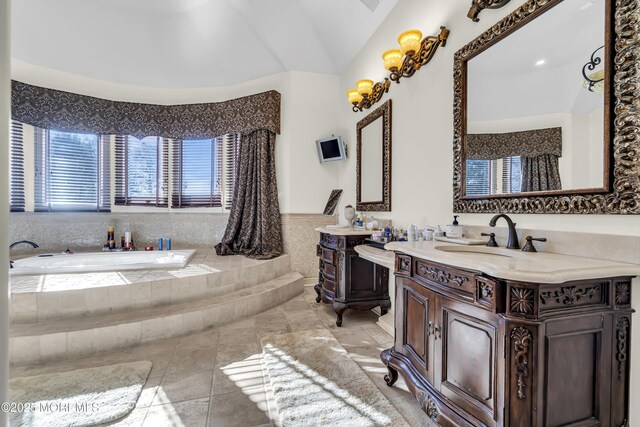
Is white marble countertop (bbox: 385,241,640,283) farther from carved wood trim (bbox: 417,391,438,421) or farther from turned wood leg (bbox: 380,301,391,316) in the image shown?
turned wood leg (bbox: 380,301,391,316)

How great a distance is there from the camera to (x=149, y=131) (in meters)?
4.16

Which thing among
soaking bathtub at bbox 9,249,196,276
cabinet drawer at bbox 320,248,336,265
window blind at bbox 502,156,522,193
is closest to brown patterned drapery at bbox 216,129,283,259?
soaking bathtub at bbox 9,249,196,276

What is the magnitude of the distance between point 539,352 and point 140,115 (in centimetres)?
502

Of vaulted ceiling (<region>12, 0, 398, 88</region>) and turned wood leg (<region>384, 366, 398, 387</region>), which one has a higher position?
vaulted ceiling (<region>12, 0, 398, 88</region>)

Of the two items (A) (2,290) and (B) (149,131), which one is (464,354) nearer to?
(A) (2,290)

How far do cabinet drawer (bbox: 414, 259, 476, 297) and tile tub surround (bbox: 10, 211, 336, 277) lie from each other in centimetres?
257

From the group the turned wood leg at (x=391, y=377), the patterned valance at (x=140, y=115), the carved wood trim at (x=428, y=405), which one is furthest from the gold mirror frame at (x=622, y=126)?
the patterned valance at (x=140, y=115)

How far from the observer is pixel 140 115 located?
4.12 metres

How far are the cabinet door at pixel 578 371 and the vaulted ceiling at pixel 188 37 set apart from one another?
315cm

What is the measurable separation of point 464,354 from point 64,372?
248 centimetres

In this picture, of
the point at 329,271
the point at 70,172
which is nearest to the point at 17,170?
the point at 70,172

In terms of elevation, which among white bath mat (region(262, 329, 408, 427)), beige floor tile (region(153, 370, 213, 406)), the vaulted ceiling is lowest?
beige floor tile (region(153, 370, 213, 406))

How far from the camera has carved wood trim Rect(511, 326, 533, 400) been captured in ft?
3.22

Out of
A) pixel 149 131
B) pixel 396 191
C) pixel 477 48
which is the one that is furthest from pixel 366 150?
pixel 149 131
